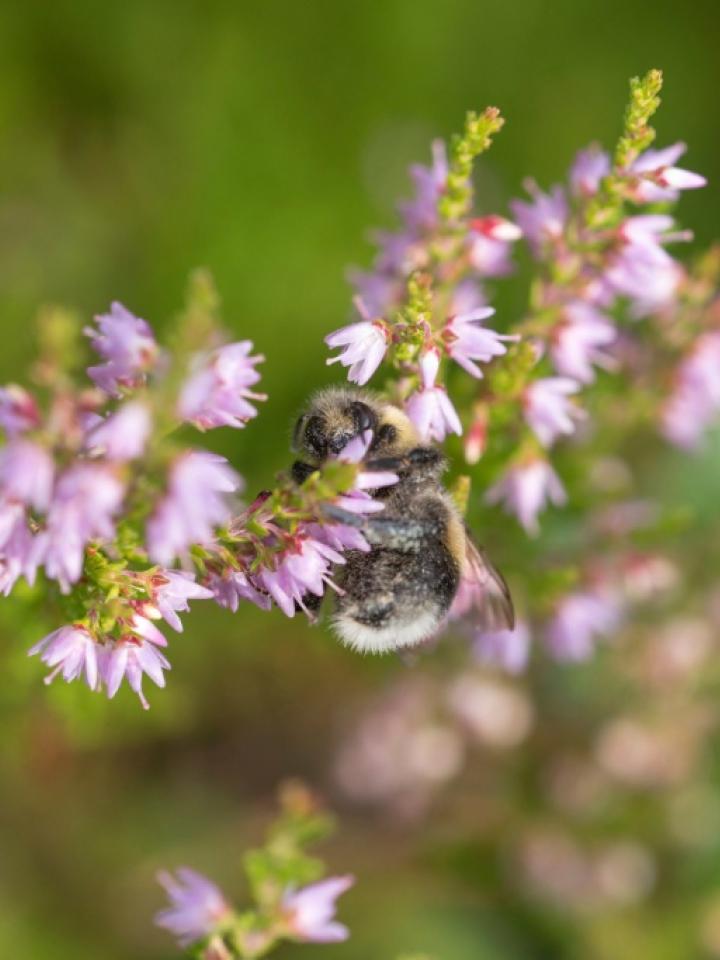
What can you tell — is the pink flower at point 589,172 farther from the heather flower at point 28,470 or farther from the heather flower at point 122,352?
the heather flower at point 28,470

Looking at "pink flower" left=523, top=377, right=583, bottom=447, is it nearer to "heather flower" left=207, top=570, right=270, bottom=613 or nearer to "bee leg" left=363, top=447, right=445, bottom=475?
"bee leg" left=363, top=447, right=445, bottom=475

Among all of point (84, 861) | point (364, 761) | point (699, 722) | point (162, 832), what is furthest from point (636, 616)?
point (84, 861)

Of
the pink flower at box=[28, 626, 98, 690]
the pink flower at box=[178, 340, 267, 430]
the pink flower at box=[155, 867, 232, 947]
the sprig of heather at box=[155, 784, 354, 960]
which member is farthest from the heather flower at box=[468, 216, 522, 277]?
the pink flower at box=[155, 867, 232, 947]

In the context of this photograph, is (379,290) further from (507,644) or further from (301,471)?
(507,644)

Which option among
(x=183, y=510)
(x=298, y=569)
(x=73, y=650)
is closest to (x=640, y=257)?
(x=298, y=569)

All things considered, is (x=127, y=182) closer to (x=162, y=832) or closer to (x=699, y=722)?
(x=162, y=832)

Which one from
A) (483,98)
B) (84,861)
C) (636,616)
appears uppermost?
(483,98)
